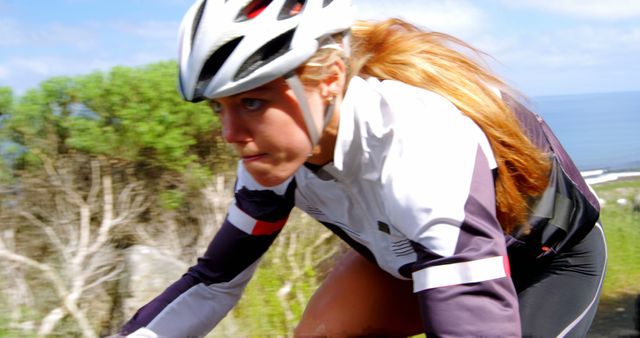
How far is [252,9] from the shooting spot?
189 cm

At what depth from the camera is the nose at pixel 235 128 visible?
71.4 inches

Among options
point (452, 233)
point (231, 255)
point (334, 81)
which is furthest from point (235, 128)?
point (231, 255)

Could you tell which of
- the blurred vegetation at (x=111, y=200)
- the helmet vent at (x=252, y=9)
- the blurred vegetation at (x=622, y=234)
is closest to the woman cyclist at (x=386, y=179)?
the helmet vent at (x=252, y=9)

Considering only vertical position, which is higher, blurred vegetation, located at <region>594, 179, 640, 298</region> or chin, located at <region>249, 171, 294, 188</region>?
chin, located at <region>249, 171, 294, 188</region>

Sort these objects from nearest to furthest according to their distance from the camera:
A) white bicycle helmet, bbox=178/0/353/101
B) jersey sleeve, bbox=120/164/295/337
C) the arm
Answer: the arm
white bicycle helmet, bbox=178/0/353/101
jersey sleeve, bbox=120/164/295/337

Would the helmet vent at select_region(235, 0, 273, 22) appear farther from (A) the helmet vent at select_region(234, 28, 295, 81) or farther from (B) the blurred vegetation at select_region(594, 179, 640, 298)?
(B) the blurred vegetation at select_region(594, 179, 640, 298)

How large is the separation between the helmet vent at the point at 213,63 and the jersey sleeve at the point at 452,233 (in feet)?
1.52

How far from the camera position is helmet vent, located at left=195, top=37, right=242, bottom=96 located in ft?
6.01

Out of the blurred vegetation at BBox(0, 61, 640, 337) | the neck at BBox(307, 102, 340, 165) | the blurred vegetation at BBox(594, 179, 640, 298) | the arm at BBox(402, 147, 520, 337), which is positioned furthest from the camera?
the blurred vegetation at BBox(594, 179, 640, 298)

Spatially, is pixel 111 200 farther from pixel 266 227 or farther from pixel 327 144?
pixel 327 144

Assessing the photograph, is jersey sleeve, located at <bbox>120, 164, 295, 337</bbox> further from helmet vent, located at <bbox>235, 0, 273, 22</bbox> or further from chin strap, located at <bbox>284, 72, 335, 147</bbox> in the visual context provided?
helmet vent, located at <bbox>235, 0, 273, 22</bbox>

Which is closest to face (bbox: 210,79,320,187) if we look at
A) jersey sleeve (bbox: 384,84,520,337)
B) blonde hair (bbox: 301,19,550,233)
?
blonde hair (bbox: 301,19,550,233)

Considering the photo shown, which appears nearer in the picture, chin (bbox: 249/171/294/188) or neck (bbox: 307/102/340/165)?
chin (bbox: 249/171/294/188)

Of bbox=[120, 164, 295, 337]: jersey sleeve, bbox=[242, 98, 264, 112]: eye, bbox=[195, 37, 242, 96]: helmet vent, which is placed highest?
bbox=[195, 37, 242, 96]: helmet vent
